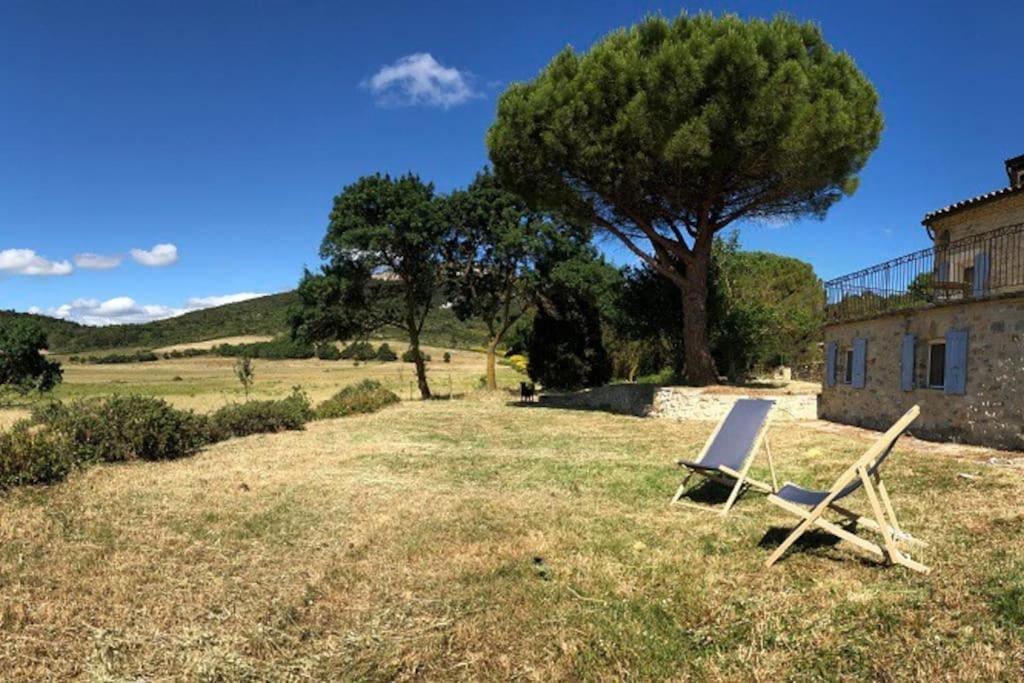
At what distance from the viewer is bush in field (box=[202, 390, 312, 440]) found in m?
12.0

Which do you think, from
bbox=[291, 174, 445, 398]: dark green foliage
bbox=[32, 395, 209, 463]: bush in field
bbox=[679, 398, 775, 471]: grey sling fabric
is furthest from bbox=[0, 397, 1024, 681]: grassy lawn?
bbox=[291, 174, 445, 398]: dark green foliage

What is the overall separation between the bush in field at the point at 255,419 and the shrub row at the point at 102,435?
0.8 inches

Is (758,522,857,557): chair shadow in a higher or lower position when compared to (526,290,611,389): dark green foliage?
lower

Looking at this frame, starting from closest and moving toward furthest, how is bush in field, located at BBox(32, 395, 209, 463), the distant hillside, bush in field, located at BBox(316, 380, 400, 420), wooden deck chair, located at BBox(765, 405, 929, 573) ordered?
wooden deck chair, located at BBox(765, 405, 929, 573) → bush in field, located at BBox(32, 395, 209, 463) → bush in field, located at BBox(316, 380, 400, 420) → the distant hillside

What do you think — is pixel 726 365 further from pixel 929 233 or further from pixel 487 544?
pixel 487 544

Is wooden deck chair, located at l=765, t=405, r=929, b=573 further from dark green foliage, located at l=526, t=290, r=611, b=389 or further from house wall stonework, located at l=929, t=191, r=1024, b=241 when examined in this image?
dark green foliage, located at l=526, t=290, r=611, b=389

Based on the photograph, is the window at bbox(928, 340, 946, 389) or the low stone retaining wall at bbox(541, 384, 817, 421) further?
the low stone retaining wall at bbox(541, 384, 817, 421)

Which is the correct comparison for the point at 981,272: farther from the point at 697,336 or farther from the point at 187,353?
the point at 187,353

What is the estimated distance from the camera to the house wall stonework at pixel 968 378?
9.53 meters

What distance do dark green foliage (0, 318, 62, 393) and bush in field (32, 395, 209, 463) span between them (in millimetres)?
24227

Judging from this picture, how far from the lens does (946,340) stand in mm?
10914

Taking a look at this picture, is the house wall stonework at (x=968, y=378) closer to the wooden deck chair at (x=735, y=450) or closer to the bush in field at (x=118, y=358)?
the wooden deck chair at (x=735, y=450)

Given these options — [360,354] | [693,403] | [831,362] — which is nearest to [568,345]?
[693,403]

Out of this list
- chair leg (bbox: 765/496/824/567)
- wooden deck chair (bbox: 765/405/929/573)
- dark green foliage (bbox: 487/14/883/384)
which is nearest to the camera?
wooden deck chair (bbox: 765/405/929/573)
